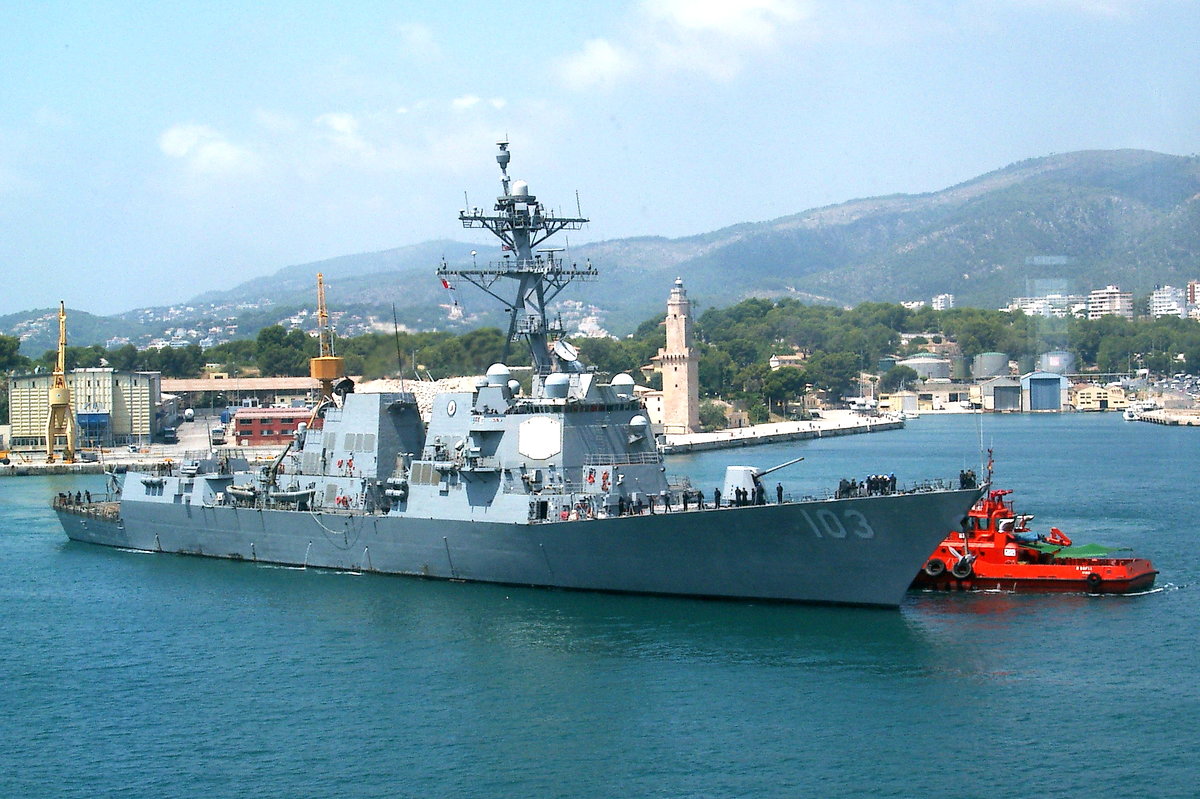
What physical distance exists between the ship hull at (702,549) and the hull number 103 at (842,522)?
0.02 metres

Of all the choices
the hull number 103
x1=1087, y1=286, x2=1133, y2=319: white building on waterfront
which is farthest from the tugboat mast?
x1=1087, y1=286, x2=1133, y2=319: white building on waterfront

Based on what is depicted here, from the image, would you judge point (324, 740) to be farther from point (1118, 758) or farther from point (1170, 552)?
point (1170, 552)

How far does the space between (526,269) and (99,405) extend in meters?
51.1

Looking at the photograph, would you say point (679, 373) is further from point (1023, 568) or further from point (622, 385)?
point (1023, 568)

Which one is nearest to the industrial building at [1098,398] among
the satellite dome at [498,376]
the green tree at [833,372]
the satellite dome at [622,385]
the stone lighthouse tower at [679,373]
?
the green tree at [833,372]

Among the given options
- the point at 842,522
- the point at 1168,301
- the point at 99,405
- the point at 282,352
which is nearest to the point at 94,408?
the point at 99,405

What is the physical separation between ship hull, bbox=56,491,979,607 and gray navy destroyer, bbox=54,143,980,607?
0.03m

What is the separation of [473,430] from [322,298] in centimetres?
1210

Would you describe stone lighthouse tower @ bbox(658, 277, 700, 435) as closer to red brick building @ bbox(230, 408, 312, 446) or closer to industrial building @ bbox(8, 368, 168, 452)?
red brick building @ bbox(230, 408, 312, 446)

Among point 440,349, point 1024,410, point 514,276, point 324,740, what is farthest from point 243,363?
point 324,740

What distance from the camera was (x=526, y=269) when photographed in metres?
29.8

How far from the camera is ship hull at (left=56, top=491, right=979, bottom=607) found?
23.8 m

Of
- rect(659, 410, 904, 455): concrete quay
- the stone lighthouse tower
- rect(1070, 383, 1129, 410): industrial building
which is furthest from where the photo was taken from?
rect(1070, 383, 1129, 410): industrial building

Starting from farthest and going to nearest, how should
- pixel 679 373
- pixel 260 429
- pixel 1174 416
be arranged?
pixel 1174 416 → pixel 679 373 → pixel 260 429
